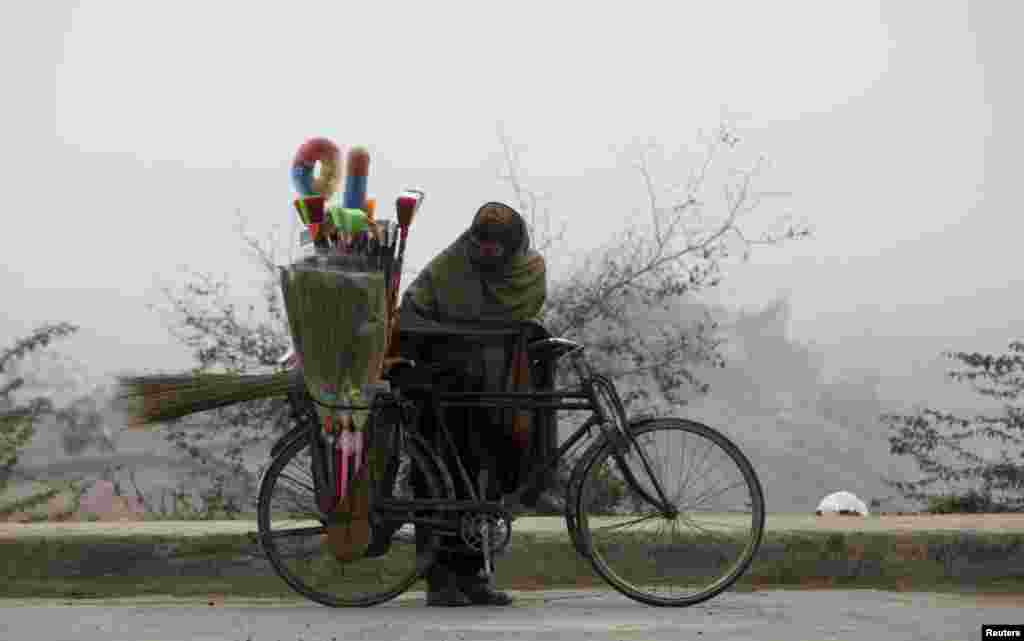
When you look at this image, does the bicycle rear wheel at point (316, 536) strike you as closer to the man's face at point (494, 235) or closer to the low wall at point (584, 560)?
the man's face at point (494, 235)

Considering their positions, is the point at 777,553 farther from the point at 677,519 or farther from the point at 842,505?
the point at 842,505

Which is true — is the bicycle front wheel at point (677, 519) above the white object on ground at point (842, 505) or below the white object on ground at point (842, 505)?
above

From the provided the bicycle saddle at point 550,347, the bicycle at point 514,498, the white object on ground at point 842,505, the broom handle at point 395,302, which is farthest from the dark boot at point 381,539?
the white object on ground at point 842,505

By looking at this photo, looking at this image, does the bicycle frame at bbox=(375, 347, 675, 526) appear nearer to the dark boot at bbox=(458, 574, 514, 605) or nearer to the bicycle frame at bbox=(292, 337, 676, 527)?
the bicycle frame at bbox=(292, 337, 676, 527)

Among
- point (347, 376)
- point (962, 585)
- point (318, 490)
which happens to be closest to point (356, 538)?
point (318, 490)

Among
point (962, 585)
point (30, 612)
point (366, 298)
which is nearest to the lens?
point (366, 298)

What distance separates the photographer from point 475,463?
19.1ft

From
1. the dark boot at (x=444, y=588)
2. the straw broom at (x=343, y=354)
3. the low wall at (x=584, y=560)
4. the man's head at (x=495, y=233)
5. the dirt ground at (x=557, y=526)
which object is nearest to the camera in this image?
the straw broom at (x=343, y=354)

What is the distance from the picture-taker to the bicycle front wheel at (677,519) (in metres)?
5.66

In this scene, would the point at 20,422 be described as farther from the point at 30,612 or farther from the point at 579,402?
the point at 579,402

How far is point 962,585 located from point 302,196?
11.5 feet

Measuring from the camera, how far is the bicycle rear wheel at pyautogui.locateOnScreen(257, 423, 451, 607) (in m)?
5.77

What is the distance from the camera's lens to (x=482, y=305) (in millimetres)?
5711

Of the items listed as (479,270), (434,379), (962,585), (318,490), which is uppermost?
(479,270)
